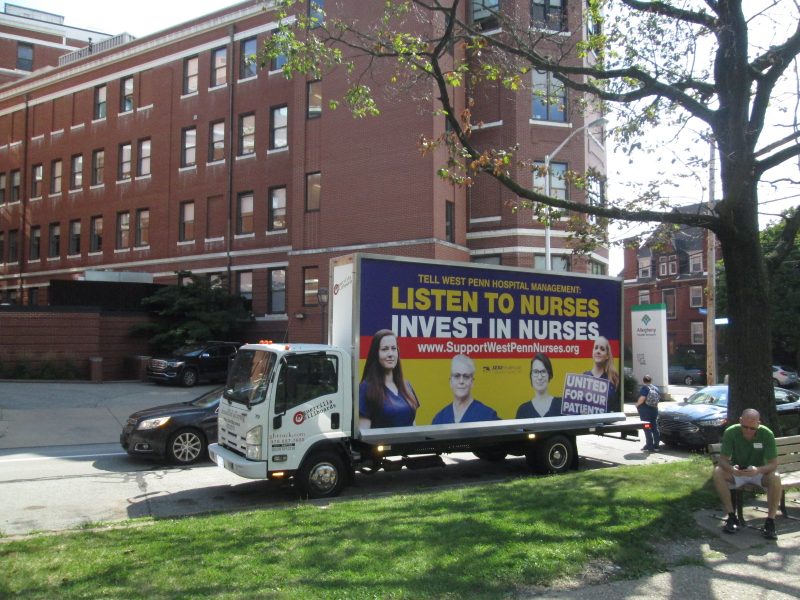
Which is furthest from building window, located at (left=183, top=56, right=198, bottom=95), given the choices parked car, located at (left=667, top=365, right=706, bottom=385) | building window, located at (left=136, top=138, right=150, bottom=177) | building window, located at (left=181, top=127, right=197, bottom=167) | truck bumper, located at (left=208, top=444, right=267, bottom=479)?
parked car, located at (left=667, top=365, right=706, bottom=385)

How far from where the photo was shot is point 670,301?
60.0 meters

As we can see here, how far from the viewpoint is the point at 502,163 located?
980 centimetres

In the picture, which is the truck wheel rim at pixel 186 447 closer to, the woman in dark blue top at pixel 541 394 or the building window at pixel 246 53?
the woman in dark blue top at pixel 541 394

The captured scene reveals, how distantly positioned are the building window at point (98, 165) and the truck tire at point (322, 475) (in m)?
35.8

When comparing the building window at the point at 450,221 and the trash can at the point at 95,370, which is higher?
the building window at the point at 450,221

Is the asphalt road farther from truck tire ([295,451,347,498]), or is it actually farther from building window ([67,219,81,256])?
building window ([67,219,81,256])

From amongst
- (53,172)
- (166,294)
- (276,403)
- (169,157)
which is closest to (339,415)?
(276,403)

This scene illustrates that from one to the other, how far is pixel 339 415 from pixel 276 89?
A: 26980mm

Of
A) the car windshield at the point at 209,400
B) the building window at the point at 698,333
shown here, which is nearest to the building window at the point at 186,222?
the car windshield at the point at 209,400

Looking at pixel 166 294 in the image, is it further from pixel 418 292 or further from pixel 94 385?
pixel 418 292

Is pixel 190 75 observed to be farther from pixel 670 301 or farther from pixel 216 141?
pixel 670 301

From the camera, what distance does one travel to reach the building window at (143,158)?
123 feet

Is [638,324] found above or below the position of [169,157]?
below

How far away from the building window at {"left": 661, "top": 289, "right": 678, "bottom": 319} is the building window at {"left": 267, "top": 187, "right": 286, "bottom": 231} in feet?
132
